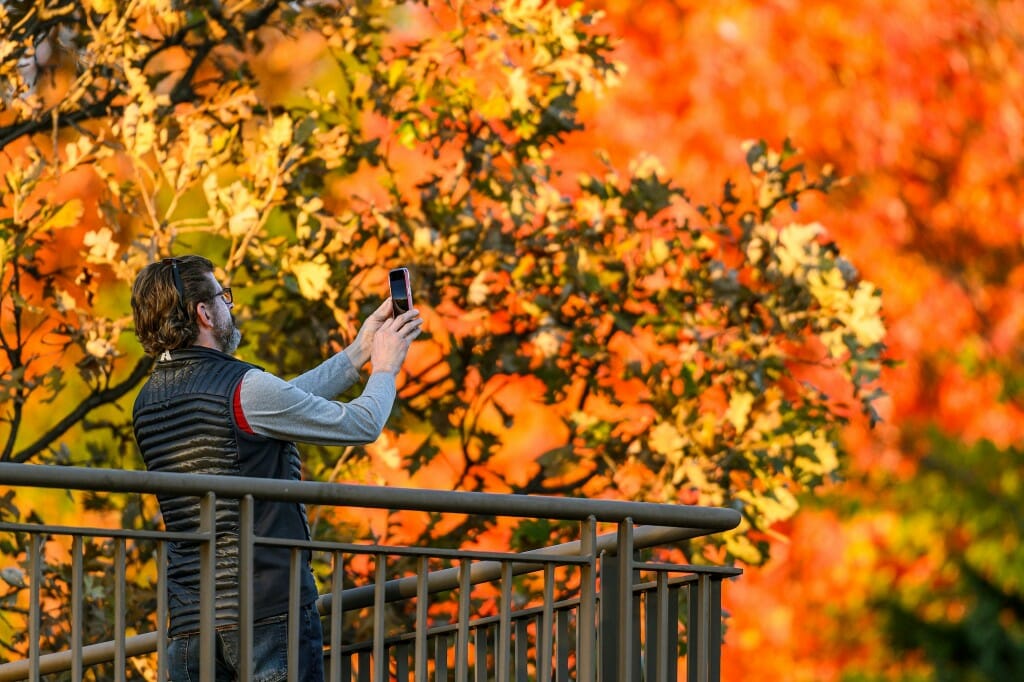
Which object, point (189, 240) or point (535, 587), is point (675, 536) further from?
point (189, 240)

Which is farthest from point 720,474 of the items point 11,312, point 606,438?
point 11,312

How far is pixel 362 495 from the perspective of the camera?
4.07 m

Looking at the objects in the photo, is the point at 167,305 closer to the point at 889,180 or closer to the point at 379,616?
the point at 379,616

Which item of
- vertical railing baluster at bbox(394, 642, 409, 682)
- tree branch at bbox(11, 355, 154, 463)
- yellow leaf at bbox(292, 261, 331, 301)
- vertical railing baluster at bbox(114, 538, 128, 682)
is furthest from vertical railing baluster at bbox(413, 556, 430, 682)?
tree branch at bbox(11, 355, 154, 463)

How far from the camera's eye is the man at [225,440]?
4.15 m

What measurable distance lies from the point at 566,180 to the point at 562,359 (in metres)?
1.41

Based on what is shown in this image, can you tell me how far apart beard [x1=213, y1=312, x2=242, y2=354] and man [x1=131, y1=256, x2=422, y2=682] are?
0.03 meters

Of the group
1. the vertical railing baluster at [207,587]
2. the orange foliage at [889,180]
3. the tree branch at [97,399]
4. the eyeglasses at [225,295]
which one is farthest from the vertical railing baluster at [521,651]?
the orange foliage at [889,180]

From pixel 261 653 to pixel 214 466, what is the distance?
42cm

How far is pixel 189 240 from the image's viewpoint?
7.47m

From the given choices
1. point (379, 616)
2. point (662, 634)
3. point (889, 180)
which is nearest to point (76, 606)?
point (379, 616)

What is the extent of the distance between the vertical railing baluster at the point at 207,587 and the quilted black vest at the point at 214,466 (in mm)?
104

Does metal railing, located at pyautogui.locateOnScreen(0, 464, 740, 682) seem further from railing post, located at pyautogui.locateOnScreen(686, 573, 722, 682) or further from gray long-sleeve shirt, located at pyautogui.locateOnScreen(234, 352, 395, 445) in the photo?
gray long-sleeve shirt, located at pyautogui.locateOnScreen(234, 352, 395, 445)

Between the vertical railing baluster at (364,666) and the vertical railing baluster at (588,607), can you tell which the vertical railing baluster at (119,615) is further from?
the vertical railing baluster at (364,666)
